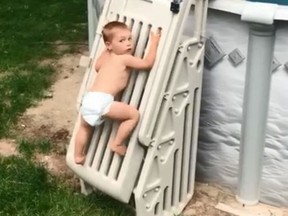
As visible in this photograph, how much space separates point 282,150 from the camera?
178 inches

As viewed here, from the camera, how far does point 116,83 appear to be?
13.7 ft

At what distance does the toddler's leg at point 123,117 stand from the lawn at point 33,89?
1.83ft

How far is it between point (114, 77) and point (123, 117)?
0.22 meters

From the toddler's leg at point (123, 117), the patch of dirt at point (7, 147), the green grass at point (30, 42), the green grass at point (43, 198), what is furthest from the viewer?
the green grass at point (30, 42)

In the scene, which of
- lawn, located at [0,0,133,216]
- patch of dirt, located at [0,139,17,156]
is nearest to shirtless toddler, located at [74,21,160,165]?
lawn, located at [0,0,133,216]

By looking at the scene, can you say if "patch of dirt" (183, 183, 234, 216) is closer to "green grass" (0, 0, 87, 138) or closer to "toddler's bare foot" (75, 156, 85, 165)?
"toddler's bare foot" (75, 156, 85, 165)

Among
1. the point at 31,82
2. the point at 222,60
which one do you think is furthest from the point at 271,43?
the point at 31,82

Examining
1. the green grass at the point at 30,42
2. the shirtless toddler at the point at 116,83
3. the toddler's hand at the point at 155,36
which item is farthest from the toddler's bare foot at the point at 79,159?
the green grass at the point at 30,42

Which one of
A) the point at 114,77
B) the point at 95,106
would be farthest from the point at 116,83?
the point at 95,106

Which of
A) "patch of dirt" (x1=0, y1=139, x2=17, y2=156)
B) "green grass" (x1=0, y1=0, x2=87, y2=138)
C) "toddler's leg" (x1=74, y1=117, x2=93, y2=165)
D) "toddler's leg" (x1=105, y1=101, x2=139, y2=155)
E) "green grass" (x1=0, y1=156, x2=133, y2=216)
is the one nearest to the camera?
"toddler's leg" (x1=105, y1=101, x2=139, y2=155)

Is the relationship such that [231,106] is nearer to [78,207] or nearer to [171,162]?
[171,162]

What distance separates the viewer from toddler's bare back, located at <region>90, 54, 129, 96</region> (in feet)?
13.7

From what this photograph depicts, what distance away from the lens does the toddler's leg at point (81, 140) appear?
4.35 metres

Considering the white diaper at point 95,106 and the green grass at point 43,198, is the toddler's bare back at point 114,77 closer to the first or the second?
the white diaper at point 95,106
